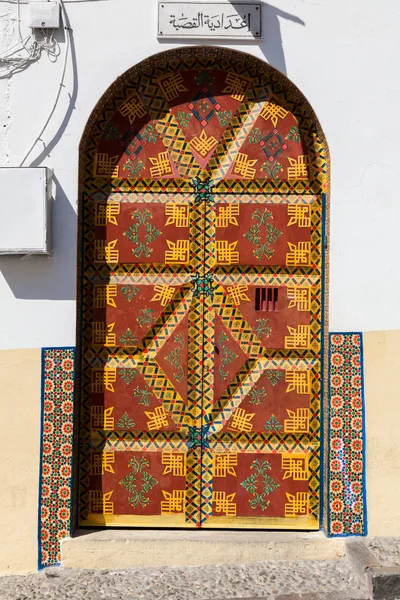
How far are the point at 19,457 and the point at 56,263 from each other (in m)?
1.21

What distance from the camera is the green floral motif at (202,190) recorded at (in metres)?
4.40

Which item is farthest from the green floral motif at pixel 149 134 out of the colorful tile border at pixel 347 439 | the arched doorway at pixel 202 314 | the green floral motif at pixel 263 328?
the colorful tile border at pixel 347 439

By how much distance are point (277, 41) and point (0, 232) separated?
2.06m

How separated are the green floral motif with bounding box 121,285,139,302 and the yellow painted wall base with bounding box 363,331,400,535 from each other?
1479mm

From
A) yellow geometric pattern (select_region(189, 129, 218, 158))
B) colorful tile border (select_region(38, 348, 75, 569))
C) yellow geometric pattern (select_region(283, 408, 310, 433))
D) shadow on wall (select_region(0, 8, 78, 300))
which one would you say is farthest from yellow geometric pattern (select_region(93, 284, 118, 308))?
yellow geometric pattern (select_region(283, 408, 310, 433))

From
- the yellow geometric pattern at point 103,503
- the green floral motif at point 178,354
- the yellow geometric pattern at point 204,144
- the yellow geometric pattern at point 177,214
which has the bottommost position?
the yellow geometric pattern at point 103,503

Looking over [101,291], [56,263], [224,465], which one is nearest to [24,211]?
[56,263]

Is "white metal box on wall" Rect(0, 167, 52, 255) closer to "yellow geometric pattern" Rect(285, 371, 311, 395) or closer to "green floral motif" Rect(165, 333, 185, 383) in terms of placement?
"green floral motif" Rect(165, 333, 185, 383)

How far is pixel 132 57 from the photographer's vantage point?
Answer: 13.8 feet

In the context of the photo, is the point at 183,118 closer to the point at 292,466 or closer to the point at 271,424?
the point at 271,424

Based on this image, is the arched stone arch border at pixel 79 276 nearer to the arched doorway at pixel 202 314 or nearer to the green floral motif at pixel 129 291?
the arched doorway at pixel 202 314

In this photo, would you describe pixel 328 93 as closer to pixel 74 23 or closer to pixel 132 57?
pixel 132 57

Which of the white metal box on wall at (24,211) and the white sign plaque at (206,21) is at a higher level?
the white sign plaque at (206,21)

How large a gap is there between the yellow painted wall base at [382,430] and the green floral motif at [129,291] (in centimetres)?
148
